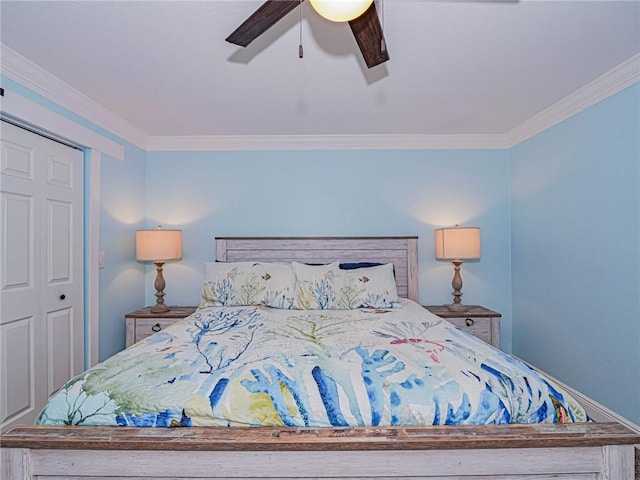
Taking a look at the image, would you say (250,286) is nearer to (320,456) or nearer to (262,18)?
(320,456)

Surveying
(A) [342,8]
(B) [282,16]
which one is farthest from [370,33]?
(B) [282,16]

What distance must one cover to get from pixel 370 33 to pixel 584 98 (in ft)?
6.76

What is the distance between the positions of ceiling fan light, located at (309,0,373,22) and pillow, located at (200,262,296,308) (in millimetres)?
2033

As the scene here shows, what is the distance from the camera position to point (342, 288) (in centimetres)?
282

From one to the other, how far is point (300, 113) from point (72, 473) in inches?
103

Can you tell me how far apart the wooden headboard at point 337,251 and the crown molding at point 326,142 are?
0.94 meters

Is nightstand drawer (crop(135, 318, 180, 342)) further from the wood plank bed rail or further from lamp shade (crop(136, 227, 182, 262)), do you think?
the wood plank bed rail

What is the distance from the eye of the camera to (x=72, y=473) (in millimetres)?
1222

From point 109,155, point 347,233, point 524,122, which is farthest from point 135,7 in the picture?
point 524,122

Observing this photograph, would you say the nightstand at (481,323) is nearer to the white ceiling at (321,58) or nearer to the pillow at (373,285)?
the pillow at (373,285)

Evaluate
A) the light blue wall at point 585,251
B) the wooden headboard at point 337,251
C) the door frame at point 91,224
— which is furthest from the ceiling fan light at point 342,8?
the wooden headboard at point 337,251

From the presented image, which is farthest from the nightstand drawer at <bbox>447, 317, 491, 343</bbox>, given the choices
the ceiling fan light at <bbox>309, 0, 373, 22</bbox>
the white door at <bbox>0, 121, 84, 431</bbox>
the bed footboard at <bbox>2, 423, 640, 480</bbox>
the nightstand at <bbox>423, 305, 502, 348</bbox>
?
the white door at <bbox>0, 121, 84, 431</bbox>

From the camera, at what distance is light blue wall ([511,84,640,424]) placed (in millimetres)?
2242

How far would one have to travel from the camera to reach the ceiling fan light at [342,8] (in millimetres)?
1182
